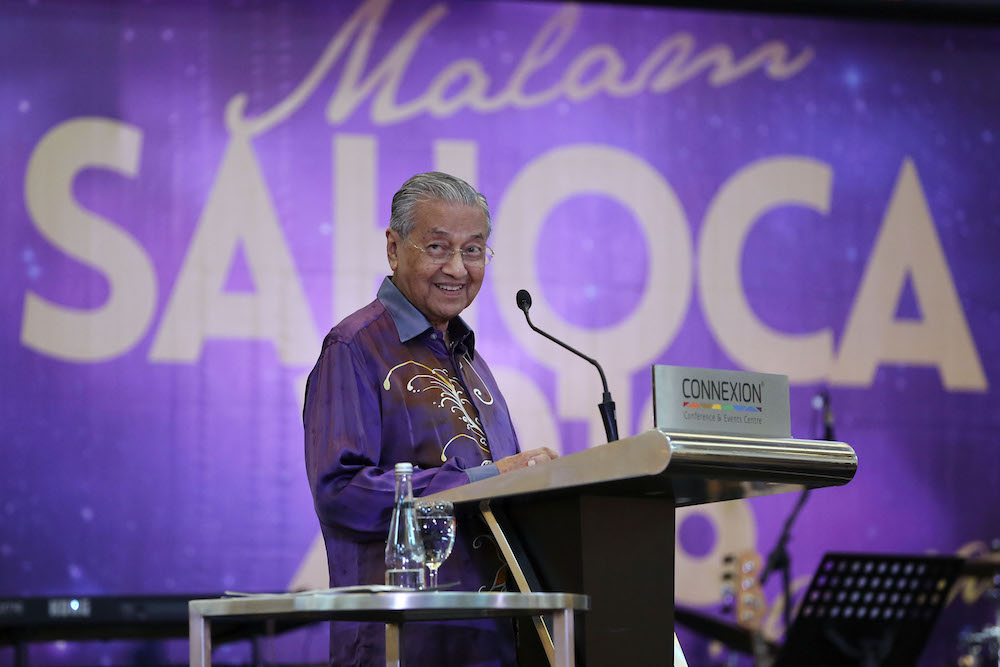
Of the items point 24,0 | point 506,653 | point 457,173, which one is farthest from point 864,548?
point 24,0

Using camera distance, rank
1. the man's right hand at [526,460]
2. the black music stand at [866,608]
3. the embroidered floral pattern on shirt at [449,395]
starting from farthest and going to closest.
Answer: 1. the black music stand at [866,608]
2. the embroidered floral pattern on shirt at [449,395]
3. the man's right hand at [526,460]

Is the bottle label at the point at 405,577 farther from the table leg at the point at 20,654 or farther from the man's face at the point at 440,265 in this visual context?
the table leg at the point at 20,654

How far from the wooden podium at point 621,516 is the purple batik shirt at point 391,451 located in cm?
15

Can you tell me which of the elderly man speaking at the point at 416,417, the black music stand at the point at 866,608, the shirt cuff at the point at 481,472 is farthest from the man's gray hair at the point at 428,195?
the black music stand at the point at 866,608

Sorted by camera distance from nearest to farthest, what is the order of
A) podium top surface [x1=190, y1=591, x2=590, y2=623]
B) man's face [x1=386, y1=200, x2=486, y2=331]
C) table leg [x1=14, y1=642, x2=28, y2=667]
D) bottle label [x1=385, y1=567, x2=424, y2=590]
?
podium top surface [x1=190, y1=591, x2=590, y2=623] < bottle label [x1=385, y1=567, x2=424, y2=590] < man's face [x1=386, y1=200, x2=486, y2=331] < table leg [x1=14, y1=642, x2=28, y2=667]

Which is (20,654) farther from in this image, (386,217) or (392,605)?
(392,605)

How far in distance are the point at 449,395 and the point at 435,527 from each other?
533 millimetres

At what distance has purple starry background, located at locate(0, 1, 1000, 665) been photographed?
5133 millimetres

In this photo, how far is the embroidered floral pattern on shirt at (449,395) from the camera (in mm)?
2439

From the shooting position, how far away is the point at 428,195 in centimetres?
259

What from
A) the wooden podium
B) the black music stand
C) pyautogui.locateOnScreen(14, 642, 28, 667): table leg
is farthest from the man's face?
pyautogui.locateOnScreen(14, 642, 28, 667): table leg

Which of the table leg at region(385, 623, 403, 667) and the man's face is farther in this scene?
the man's face

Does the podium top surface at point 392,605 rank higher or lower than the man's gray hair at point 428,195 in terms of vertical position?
lower

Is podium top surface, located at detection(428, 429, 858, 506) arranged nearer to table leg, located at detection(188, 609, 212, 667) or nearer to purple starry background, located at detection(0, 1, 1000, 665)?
table leg, located at detection(188, 609, 212, 667)
